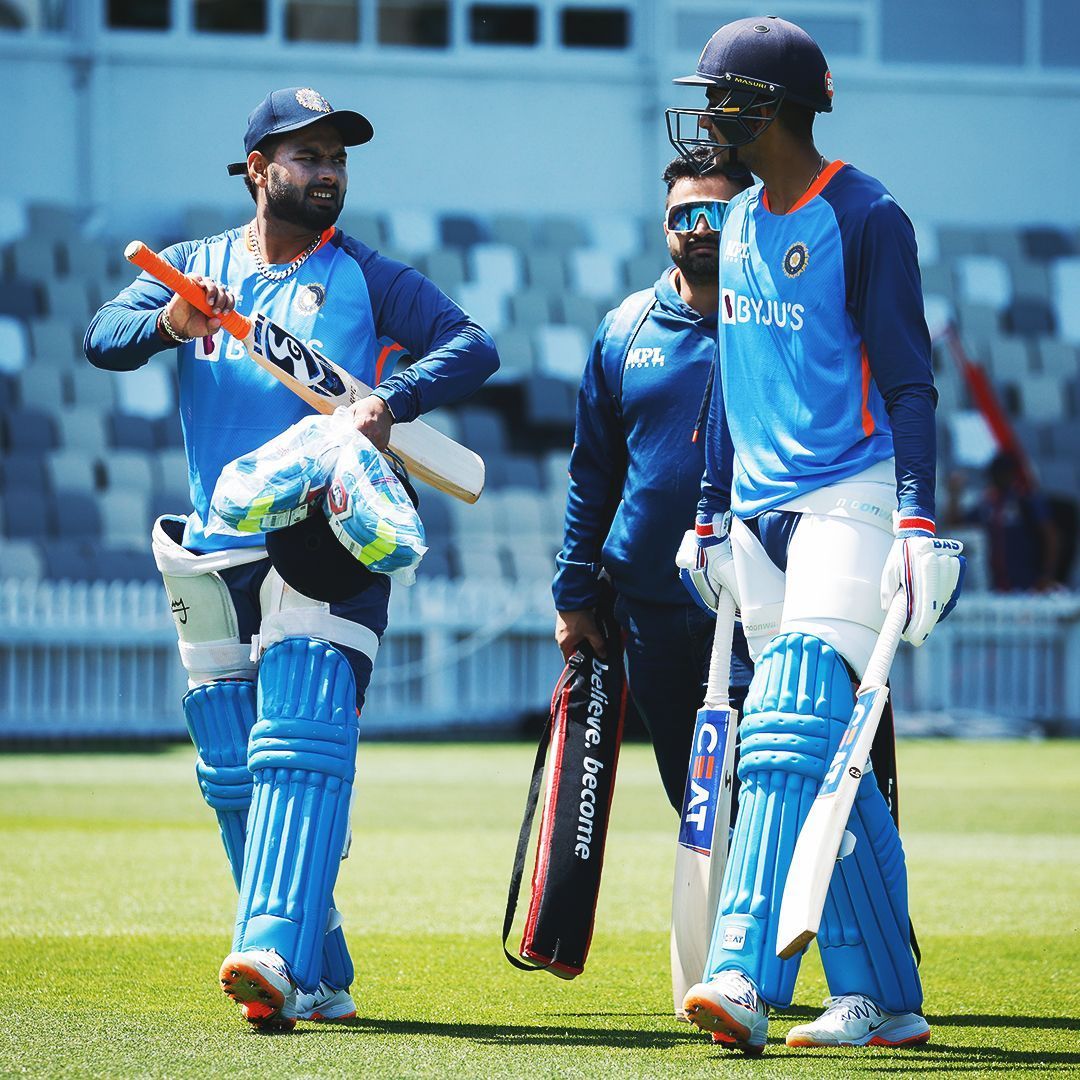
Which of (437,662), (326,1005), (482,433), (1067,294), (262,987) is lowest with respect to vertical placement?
(437,662)

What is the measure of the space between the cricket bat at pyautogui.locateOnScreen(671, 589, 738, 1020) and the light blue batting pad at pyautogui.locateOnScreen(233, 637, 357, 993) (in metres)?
0.78

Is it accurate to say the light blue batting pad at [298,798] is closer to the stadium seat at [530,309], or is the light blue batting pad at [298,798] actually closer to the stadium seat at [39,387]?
the stadium seat at [39,387]

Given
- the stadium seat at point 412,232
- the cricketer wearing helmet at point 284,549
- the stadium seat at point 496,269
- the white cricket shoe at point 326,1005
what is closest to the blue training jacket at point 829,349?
the cricketer wearing helmet at point 284,549

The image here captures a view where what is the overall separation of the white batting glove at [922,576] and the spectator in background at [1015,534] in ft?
39.7

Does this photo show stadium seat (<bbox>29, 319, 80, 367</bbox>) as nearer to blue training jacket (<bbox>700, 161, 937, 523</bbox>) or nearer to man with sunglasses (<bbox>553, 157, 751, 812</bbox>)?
man with sunglasses (<bbox>553, 157, 751, 812</bbox>)

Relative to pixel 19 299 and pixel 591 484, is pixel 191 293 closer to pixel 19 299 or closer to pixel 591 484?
pixel 591 484

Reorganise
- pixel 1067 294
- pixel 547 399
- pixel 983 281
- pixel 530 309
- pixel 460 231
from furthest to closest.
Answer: pixel 1067 294 → pixel 983 281 → pixel 460 231 → pixel 530 309 → pixel 547 399

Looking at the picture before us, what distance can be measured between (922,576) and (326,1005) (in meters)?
1.66

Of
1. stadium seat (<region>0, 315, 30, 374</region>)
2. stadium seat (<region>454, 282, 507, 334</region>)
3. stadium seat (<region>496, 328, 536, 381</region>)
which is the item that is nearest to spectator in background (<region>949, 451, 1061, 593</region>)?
stadium seat (<region>496, 328, 536, 381</region>)

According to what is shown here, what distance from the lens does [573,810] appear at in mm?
4855

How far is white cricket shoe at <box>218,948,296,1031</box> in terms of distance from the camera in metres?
3.95

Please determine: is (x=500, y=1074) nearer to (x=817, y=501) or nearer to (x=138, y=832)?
(x=817, y=501)

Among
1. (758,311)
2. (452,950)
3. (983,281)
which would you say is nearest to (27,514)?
(983,281)

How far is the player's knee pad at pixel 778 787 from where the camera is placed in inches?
151
